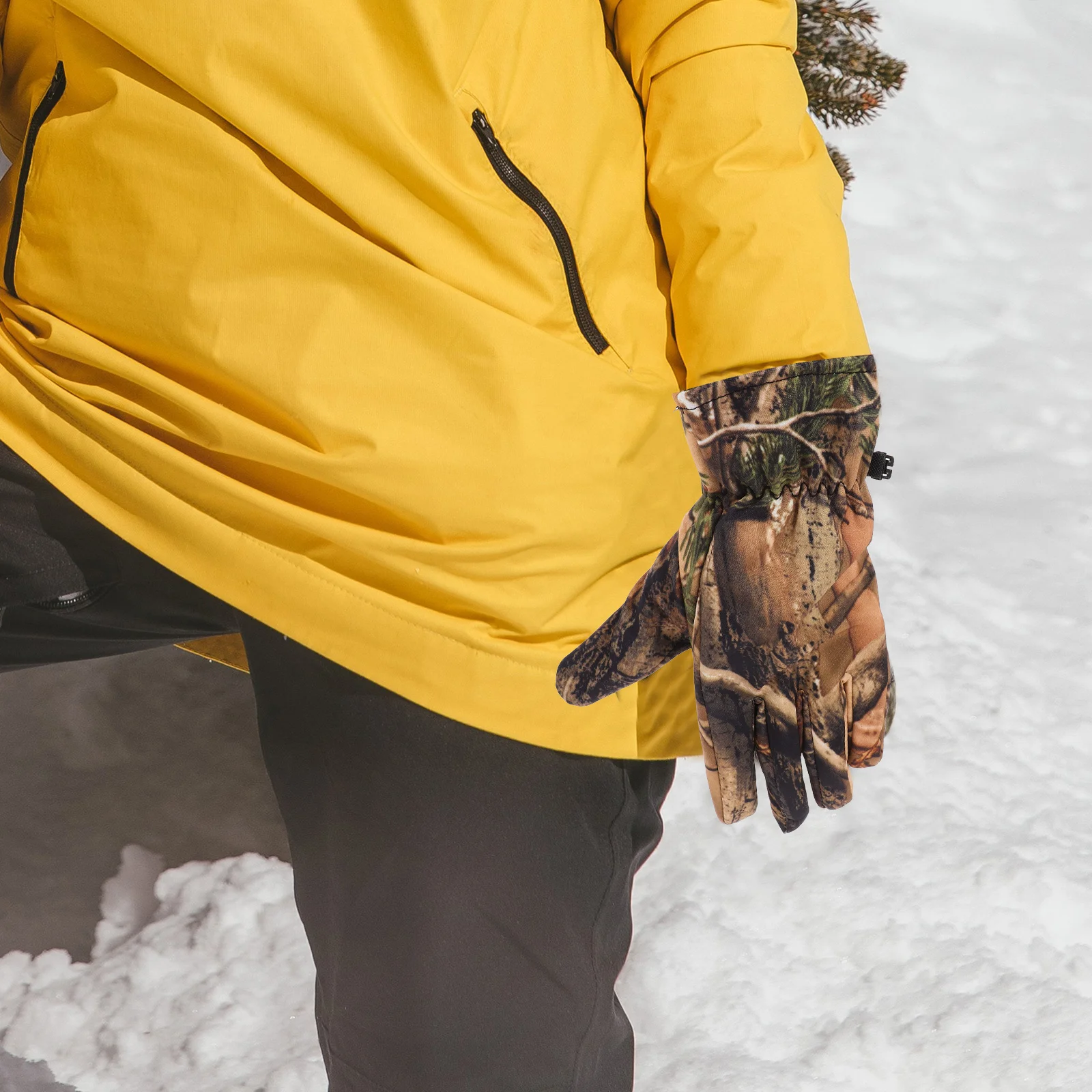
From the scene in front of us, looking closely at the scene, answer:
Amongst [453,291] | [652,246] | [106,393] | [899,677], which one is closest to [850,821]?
[899,677]

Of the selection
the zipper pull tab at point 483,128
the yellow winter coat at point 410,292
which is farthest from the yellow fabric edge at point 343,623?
the zipper pull tab at point 483,128

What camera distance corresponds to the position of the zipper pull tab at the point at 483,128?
918 mm

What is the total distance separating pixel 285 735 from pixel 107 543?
29cm

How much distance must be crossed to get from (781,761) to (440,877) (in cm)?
34

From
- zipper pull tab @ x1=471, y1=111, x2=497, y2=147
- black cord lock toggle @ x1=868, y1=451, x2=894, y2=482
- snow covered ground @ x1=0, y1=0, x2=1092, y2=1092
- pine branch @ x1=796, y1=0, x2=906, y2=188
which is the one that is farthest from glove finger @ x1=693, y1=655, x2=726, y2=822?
pine branch @ x1=796, y1=0, x2=906, y2=188

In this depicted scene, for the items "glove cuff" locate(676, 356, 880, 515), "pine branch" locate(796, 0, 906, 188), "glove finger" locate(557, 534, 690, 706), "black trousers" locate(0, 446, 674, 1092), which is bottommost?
"black trousers" locate(0, 446, 674, 1092)

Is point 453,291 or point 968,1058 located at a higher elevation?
point 453,291

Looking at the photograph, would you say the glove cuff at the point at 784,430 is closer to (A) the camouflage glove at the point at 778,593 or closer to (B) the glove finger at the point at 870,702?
(A) the camouflage glove at the point at 778,593

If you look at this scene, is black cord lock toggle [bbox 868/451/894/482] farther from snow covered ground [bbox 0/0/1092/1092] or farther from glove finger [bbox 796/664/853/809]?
snow covered ground [bbox 0/0/1092/1092]

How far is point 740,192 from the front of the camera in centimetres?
97

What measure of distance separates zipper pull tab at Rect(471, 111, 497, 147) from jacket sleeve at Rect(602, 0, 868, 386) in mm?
187

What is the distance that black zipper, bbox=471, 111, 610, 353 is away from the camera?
93cm

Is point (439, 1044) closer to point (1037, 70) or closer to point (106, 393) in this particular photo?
point (106, 393)

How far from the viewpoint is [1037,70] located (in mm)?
4086
